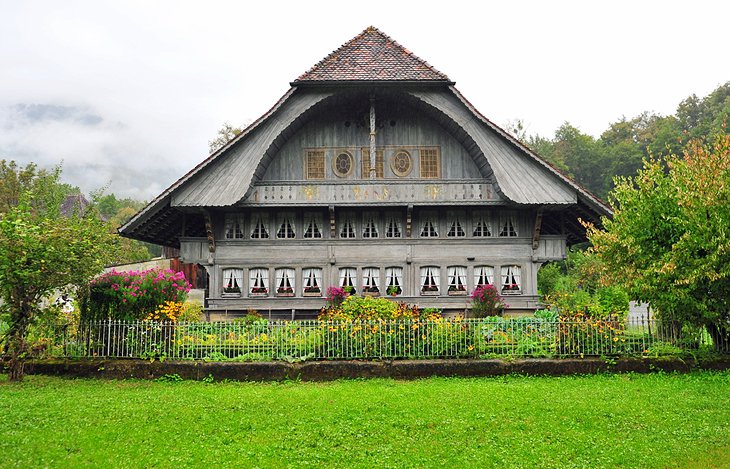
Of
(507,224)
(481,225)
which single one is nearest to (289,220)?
(481,225)

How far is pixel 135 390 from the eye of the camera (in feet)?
36.0

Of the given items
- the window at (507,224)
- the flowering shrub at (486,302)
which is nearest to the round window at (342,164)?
the window at (507,224)

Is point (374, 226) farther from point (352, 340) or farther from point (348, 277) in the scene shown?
point (352, 340)

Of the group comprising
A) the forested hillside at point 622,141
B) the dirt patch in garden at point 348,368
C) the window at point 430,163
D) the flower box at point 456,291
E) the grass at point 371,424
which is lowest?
the grass at point 371,424

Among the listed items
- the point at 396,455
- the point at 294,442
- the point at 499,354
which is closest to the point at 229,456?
the point at 294,442

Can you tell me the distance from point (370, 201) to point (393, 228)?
2014 mm

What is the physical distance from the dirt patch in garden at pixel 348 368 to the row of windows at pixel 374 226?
1025 cm

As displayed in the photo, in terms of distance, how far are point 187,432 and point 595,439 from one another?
6054mm

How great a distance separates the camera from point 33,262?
38.2 ft

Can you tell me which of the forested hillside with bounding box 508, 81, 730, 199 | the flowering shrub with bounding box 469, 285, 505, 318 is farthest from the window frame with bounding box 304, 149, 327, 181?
the forested hillside with bounding box 508, 81, 730, 199

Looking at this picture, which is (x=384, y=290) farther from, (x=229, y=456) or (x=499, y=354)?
(x=229, y=456)

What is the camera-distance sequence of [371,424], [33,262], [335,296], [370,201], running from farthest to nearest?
[370,201], [335,296], [33,262], [371,424]

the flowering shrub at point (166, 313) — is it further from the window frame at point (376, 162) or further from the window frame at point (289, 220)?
the window frame at point (376, 162)

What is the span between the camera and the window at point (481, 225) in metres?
22.2
